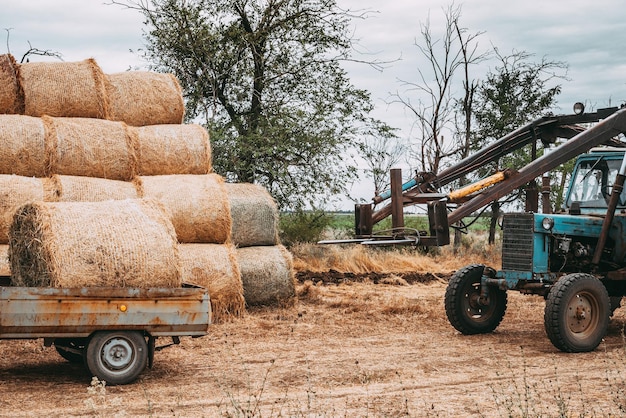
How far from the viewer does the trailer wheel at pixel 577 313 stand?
9.78m

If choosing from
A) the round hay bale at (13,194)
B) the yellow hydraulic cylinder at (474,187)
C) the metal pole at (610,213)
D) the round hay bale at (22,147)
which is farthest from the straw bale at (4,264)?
the metal pole at (610,213)

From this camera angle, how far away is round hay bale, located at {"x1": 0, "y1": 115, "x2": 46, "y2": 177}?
11.0 meters

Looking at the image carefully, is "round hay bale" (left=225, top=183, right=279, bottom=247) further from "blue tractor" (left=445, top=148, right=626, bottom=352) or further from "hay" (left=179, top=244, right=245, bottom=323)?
"blue tractor" (left=445, top=148, right=626, bottom=352)

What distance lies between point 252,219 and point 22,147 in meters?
3.57

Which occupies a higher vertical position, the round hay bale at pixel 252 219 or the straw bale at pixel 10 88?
the straw bale at pixel 10 88

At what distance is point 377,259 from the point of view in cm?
1981

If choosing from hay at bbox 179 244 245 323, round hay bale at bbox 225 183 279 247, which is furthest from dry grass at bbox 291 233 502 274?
hay at bbox 179 244 245 323

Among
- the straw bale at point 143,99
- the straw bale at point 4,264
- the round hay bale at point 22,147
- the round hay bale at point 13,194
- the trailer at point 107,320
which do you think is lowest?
the trailer at point 107,320

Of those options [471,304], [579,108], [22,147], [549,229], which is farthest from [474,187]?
[22,147]

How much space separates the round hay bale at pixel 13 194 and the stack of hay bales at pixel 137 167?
0.01 meters

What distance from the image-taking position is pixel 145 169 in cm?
1208

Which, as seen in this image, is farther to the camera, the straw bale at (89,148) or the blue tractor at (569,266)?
the straw bale at (89,148)

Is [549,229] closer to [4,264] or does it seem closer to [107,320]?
[107,320]

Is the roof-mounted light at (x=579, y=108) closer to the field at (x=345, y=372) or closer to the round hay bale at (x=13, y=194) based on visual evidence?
the field at (x=345, y=372)
